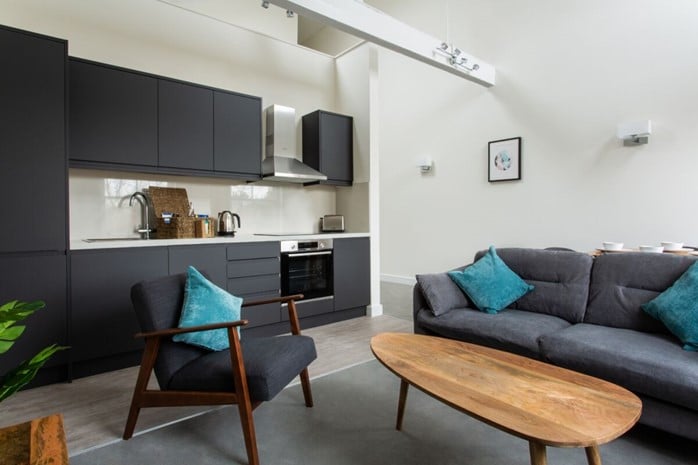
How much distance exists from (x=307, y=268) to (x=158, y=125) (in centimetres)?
182

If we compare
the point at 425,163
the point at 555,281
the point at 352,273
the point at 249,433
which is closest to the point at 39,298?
the point at 249,433

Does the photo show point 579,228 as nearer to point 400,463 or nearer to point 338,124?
point 338,124

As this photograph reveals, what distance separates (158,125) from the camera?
3330 mm

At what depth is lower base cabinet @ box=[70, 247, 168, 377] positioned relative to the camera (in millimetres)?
2694

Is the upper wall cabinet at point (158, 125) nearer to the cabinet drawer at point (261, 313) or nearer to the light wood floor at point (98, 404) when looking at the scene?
the cabinet drawer at point (261, 313)

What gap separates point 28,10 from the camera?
3076 mm

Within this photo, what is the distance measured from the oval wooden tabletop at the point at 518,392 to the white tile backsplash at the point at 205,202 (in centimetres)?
258

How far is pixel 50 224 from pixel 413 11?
551 centimetres

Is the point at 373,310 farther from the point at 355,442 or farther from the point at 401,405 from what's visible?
the point at 355,442

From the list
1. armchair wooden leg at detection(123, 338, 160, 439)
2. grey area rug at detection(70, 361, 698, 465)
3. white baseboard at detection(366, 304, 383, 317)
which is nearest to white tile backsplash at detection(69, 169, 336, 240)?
white baseboard at detection(366, 304, 383, 317)

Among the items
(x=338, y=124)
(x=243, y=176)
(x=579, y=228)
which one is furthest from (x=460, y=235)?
(x=243, y=176)

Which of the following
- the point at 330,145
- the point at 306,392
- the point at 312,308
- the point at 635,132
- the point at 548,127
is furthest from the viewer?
the point at 548,127

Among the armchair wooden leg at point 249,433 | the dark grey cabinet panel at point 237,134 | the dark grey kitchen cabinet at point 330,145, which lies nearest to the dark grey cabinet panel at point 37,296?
the dark grey cabinet panel at point 237,134

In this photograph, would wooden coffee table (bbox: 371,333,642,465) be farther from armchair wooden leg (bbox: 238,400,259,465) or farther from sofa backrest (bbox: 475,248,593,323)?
sofa backrest (bbox: 475,248,593,323)
